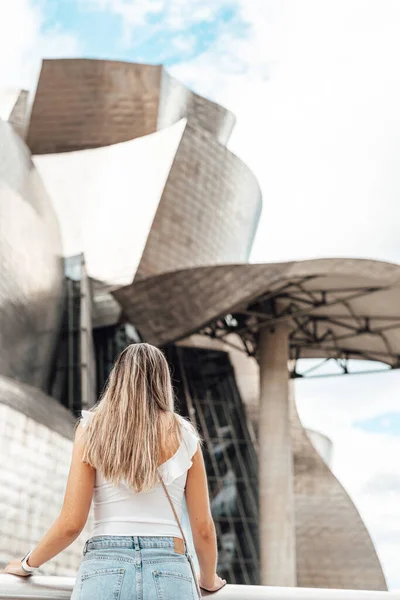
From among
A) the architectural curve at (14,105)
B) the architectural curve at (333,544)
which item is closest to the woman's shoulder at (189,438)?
the architectural curve at (333,544)

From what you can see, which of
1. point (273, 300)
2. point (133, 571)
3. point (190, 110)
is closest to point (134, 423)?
point (133, 571)

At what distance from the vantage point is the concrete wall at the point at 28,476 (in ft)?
39.0

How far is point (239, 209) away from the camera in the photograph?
22.8 metres

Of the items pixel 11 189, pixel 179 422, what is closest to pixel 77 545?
pixel 11 189

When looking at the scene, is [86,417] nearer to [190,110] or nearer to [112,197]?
[112,197]

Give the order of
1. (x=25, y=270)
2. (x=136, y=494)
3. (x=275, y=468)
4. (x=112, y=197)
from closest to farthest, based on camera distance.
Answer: (x=136, y=494) < (x=25, y=270) < (x=275, y=468) < (x=112, y=197)

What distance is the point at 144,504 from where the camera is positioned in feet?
7.58

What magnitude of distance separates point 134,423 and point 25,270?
14421 mm

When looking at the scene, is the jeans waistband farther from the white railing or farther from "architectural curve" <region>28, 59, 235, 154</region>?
"architectural curve" <region>28, 59, 235, 154</region>

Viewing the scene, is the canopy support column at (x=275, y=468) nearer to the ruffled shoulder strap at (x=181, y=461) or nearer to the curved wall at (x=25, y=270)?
the curved wall at (x=25, y=270)

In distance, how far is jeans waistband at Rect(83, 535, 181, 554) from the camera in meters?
2.23

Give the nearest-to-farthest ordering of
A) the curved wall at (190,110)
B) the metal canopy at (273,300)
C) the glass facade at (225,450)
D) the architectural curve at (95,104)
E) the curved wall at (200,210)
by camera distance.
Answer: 1. the metal canopy at (273,300)
2. the glass facade at (225,450)
3. the curved wall at (200,210)
4. the architectural curve at (95,104)
5. the curved wall at (190,110)

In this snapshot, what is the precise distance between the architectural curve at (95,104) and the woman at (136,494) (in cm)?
2083

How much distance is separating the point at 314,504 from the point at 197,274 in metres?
9.04
